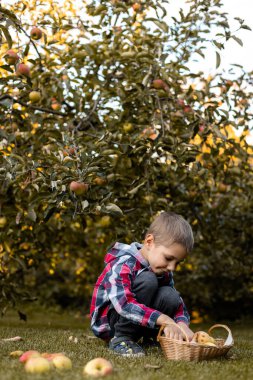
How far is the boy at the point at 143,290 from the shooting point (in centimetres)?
289

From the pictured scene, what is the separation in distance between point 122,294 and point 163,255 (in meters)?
0.25

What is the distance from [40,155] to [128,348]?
177 centimetres

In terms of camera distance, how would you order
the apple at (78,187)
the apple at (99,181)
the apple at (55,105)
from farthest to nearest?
the apple at (55,105) → the apple at (99,181) → the apple at (78,187)

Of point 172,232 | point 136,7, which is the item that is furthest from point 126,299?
point 136,7

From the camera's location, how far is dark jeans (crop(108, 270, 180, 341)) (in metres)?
2.99

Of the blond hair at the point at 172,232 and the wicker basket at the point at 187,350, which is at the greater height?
the blond hair at the point at 172,232

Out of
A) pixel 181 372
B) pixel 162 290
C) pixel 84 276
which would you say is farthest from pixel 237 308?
pixel 181 372

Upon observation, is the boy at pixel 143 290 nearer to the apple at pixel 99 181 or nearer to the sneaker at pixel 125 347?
the sneaker at pixel 125 347

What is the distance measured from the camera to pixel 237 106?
514 centimetres

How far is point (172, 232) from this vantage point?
2.94m

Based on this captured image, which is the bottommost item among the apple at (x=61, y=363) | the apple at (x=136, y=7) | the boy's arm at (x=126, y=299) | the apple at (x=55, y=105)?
the boy's arm at (x=126, y=299)

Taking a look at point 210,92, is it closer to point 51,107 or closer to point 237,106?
point 237,106

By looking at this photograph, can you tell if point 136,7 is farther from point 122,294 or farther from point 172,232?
point 122,294

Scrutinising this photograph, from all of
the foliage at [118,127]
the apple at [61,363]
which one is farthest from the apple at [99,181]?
the apple at [61,363]
